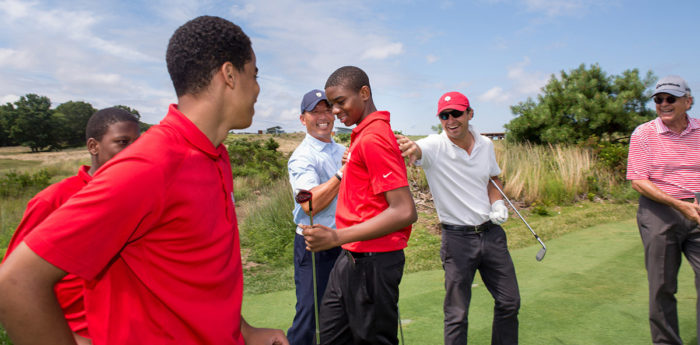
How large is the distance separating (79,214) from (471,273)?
3119 mm

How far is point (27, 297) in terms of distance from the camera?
1074 mm

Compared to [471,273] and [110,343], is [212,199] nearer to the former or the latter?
[110,343]

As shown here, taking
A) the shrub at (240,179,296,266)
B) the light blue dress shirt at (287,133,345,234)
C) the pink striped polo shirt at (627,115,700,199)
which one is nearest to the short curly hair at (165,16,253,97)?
the light blue dress shirt at (287,133,345,234)

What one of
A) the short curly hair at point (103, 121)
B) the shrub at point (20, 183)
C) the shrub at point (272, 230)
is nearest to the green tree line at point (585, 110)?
the shrub at point (272, 230)

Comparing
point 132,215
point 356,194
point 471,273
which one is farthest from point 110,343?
point 471,273

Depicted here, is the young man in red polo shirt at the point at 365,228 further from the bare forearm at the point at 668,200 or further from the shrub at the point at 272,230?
the shrub at the point at 272,230

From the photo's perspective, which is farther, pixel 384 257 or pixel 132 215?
pixel 384 257

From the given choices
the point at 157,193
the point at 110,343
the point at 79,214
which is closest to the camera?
the point at 79,214

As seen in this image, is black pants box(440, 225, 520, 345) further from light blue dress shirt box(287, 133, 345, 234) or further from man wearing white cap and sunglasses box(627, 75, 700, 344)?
man wearing white cap and sunglasses box(627, 75, 700, 344)

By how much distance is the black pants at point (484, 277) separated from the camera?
355 centimetres

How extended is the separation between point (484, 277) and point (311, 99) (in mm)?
2138

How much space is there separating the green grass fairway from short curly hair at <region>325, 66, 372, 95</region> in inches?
101

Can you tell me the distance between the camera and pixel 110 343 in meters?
1.29

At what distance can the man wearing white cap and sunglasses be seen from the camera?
3760 mm
